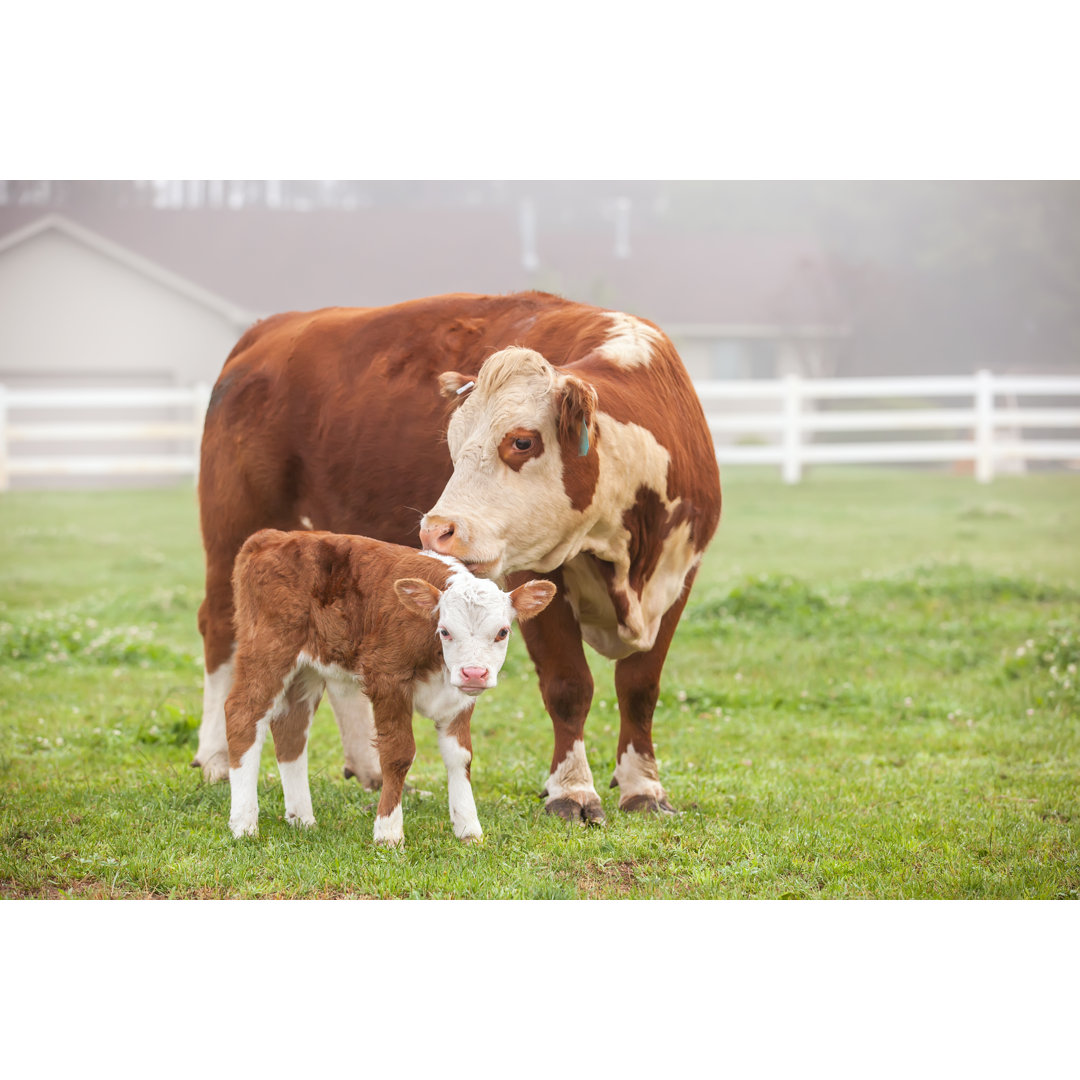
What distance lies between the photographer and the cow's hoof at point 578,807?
422 cm

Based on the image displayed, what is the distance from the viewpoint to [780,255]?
59.1ft

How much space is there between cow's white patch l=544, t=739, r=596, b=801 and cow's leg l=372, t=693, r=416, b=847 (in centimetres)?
69

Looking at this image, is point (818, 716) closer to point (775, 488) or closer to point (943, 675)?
point (943, 675)

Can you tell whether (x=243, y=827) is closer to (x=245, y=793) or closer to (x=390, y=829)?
(x=245, y=793)

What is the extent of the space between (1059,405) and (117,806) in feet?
43.2

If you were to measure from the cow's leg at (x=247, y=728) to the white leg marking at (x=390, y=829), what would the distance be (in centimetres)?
43

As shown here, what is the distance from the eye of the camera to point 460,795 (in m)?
3.90

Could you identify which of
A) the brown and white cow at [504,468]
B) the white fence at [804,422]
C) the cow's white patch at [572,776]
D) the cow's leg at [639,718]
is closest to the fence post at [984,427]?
the white fence at [804,422]

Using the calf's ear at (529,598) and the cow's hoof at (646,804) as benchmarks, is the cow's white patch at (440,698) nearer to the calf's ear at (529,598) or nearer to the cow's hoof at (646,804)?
the calf's ear at (529,598)

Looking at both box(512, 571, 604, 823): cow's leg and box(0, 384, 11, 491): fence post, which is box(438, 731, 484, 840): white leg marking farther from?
box(0, 384, 11, 491): fence post

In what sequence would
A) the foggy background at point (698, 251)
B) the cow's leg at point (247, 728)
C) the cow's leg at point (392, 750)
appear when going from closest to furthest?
the cow's leg at point (392, 750) < the cow's leg at point (247, 728) < the foggy background at point (698, 251)

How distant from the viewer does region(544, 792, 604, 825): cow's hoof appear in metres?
4.22

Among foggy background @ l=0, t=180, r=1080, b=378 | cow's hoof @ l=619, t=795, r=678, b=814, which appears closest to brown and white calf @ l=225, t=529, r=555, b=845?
cow's hoof @ l=619, t=795, r=678, b=814
